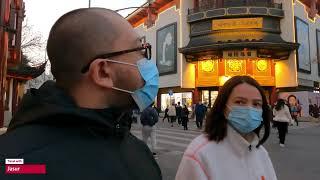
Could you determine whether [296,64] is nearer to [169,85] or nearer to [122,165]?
[169,85]

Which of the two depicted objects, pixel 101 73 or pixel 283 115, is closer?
pixel 101 73

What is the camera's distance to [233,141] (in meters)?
2.99

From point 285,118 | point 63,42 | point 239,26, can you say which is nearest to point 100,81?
point 63,42

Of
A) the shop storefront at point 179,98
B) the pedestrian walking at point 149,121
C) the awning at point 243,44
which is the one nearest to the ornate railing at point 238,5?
the awning at point 243,44

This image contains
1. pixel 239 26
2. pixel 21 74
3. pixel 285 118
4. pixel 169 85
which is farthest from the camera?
pixel 169 85

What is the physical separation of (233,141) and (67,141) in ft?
5.67

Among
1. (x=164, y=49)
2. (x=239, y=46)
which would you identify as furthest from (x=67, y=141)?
(x=164, y=49)

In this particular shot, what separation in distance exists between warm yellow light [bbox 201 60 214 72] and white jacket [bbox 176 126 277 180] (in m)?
38.0

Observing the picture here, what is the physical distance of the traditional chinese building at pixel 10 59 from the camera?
58.4ft

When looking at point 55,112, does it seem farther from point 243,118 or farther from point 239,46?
point 239,46

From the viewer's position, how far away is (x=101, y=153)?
1.53 meters

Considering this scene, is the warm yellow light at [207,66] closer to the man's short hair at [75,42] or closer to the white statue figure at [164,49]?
the white statue figure at [164,49]

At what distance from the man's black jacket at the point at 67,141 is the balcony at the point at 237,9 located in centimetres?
3783

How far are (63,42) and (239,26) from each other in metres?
37.9
